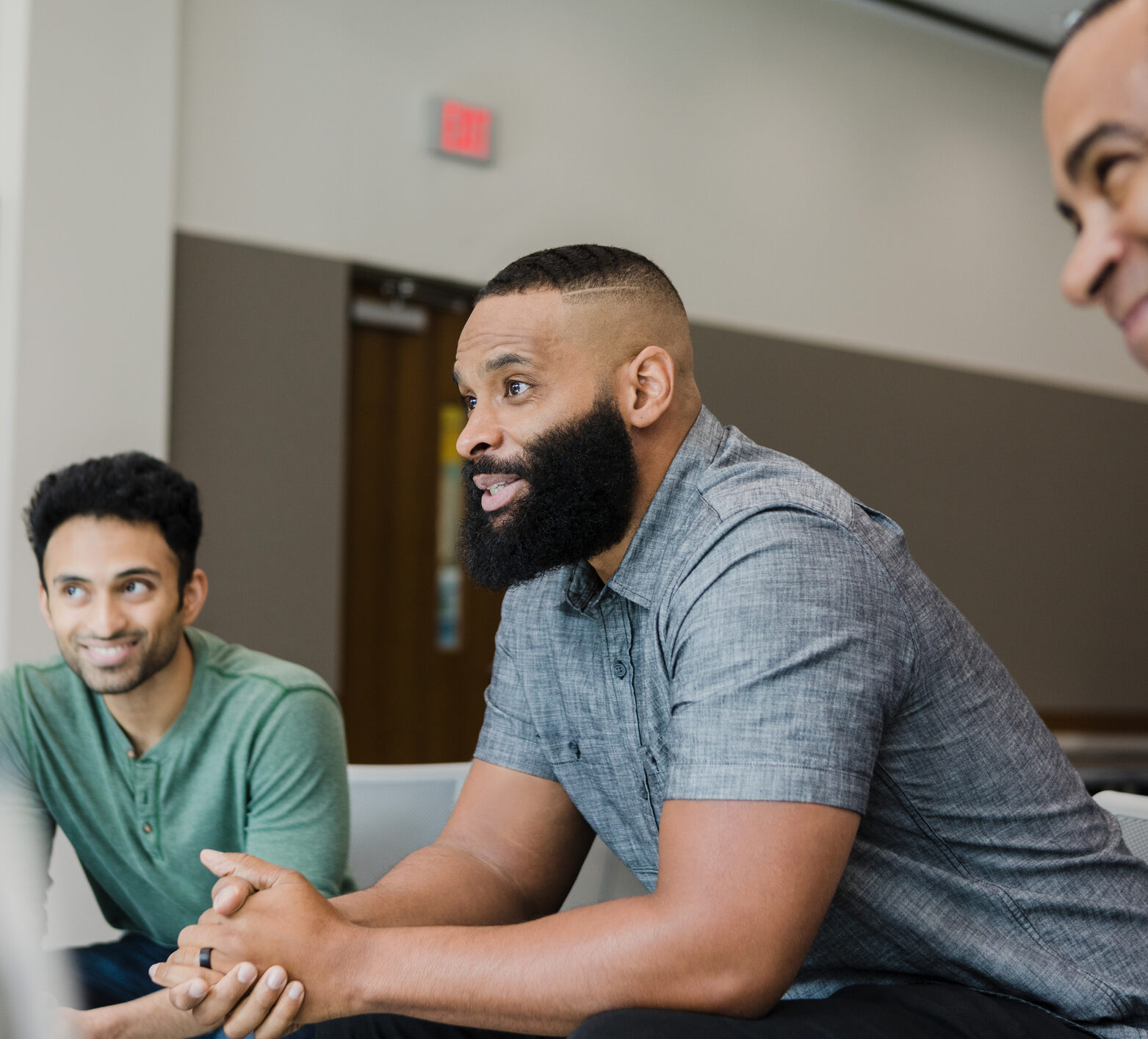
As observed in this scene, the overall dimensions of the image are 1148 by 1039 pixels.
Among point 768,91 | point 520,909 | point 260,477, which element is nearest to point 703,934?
point 520,909

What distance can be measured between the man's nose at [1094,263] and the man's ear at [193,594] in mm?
1419

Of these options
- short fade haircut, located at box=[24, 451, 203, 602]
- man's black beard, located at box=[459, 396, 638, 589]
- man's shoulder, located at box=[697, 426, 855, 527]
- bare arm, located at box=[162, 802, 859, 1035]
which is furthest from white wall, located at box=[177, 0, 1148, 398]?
bare arm, located at box=[162, 802, 859, 1035]

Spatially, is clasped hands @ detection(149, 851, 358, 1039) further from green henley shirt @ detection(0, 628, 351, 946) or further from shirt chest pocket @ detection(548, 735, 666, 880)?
green henley shirt @ detection(0, 628, 351, 946)

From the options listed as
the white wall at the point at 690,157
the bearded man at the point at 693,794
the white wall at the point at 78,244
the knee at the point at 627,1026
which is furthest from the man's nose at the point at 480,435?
the white wall at the point at 690,157

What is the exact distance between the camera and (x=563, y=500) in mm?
1251

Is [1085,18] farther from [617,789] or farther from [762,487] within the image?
[617,789]

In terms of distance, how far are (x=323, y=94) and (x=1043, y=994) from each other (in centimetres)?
326

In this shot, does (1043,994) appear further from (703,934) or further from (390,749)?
(390,749)

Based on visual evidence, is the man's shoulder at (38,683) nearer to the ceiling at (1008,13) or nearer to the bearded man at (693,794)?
the bearded man at (693,794)

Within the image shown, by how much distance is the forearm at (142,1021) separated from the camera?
3.85 ft

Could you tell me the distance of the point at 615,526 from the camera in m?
1.27

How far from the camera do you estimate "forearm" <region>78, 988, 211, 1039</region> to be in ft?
3.85

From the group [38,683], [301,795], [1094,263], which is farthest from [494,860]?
[1094,263]

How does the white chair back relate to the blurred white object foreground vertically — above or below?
below
